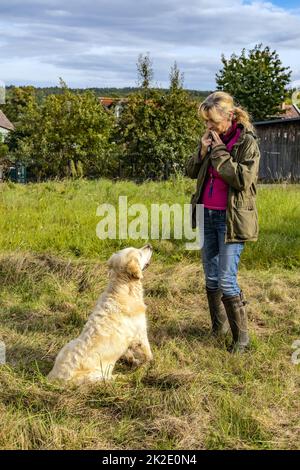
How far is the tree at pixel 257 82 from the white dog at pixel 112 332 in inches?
1368

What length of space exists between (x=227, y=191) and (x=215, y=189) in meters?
0.12

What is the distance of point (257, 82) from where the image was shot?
1496 inches

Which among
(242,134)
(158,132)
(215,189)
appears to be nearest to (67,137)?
(158,132)

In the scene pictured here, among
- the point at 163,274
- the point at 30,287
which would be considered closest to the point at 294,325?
the point at 163,274

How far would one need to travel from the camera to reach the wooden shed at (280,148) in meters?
24.3

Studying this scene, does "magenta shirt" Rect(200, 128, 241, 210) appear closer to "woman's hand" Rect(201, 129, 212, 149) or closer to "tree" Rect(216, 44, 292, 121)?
"woman's hand" Rect(201, 129, 212, 149)

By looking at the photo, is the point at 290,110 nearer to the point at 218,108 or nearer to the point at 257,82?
the point at 257,82

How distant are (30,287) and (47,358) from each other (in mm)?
1909

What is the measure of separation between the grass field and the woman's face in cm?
194

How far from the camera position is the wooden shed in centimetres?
2434

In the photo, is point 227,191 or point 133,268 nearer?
point 133,268

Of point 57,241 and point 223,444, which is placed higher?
point 57,241
